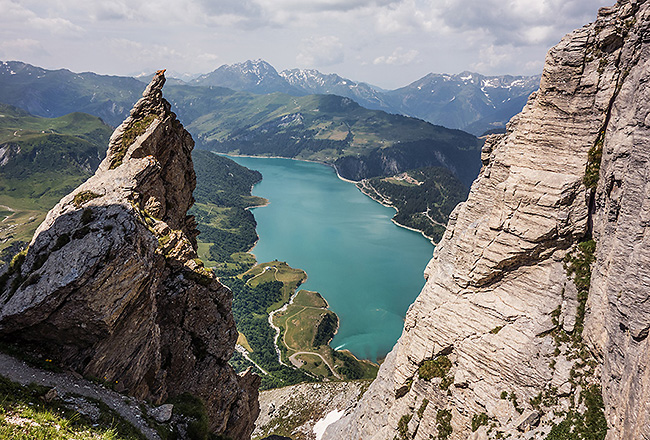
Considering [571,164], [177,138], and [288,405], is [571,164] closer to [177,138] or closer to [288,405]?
[177,138]

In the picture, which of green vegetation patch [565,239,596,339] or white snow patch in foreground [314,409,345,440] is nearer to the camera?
green vegetation patch [565,239,596,339]

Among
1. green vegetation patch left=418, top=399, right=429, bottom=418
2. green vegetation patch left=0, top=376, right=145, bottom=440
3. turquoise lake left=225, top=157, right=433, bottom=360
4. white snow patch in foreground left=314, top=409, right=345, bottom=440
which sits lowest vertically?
turquoise lake left=225, top=157, right=433, bottom=360

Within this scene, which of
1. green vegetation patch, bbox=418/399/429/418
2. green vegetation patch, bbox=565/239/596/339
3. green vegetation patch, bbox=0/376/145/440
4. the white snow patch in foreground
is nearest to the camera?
green vegetation patch, bbox=0/376/145/440

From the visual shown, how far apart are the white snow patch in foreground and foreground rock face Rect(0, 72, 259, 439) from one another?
19859 millimetres

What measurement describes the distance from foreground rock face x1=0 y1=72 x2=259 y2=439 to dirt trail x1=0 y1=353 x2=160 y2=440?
990mm

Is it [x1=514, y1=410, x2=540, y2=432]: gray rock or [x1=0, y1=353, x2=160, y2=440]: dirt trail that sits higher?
[x1=0, y1=353, x2=160, y2=440]: dirt trail

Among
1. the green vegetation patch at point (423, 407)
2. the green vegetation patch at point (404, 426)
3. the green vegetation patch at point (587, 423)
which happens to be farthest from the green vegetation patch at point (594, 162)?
the green vegetation patch at point (404, 426)

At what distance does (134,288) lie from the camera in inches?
643

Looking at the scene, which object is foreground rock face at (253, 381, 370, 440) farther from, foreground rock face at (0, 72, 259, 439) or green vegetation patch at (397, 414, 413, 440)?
foreground rock face at (0, 72, 259, 439)

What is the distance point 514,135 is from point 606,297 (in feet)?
36.3

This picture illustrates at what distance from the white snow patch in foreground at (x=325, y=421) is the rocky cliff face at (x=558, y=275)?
2323 centimetres

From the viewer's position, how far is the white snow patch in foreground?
4442 cm

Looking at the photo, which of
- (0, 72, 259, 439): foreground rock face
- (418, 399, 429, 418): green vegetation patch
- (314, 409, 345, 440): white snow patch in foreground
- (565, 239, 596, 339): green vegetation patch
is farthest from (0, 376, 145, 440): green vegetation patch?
(314, 409, 345, 440): white snow patch in foreground

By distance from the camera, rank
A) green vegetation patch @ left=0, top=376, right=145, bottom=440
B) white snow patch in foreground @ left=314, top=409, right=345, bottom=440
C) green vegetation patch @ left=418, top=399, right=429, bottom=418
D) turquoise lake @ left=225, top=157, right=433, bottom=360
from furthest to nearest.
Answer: turquoise lake @ left=225, top=157, right=433, bottom=360, white snow patch in foreground @ left=314, top=409, right=345, bottom=440, green vegetation patch @ left=418, top=399, right=429, bottom=418, green vegetation patch @ left=0, top=376, right=145, bottom=440
